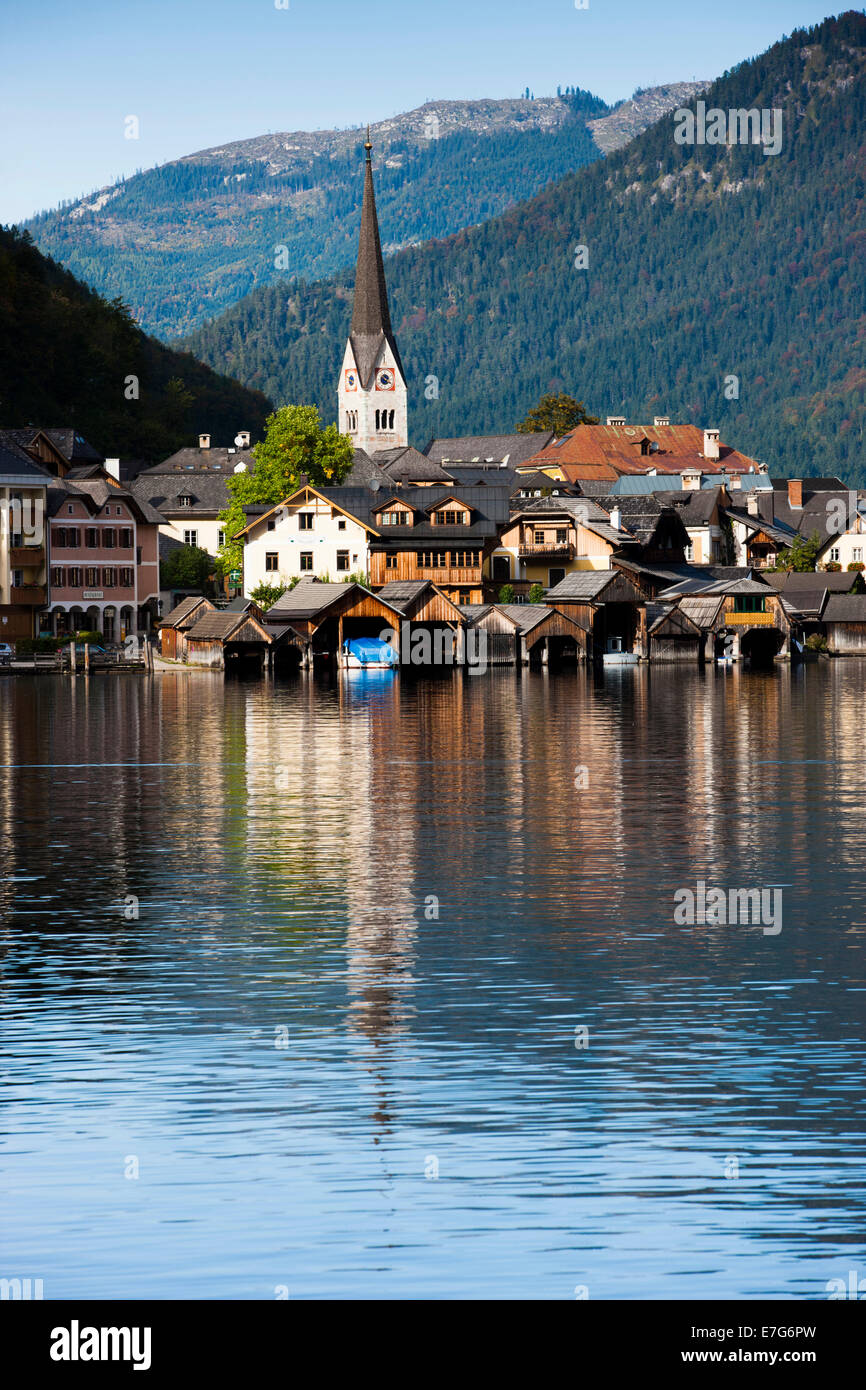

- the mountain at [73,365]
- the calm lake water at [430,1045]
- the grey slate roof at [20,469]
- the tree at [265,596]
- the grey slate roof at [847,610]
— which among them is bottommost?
the calm lake water at [430,1045]

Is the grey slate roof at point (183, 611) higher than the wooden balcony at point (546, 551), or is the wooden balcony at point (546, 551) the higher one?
the wooden balcony at point (546, 551)

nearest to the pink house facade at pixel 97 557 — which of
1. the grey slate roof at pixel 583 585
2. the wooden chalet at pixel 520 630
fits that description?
the wooden chalet at pixel 520 630

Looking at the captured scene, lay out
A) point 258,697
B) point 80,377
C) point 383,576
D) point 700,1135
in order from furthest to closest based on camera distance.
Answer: point 80,377 < point 383,576 < point 258,697 < point 700,1135

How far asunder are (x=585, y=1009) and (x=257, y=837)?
16.6m

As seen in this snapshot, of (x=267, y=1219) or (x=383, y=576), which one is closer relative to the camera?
(x=267, y=1219)

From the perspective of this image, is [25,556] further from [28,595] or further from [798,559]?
[798,559]

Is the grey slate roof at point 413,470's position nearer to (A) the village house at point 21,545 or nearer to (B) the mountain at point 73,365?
(B) the mountain at point 73,365

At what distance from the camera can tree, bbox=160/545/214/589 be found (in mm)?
150250

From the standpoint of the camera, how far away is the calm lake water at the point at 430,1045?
13859 millimetres

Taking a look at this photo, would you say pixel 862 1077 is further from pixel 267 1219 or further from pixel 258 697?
pixel 258 697

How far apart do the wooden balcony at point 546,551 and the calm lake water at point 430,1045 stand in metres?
89.2

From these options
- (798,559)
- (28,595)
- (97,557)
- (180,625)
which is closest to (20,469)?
(28,595)

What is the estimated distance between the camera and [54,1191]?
597 inches
